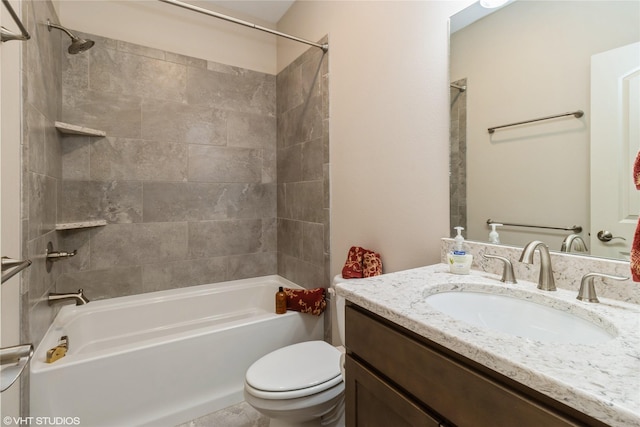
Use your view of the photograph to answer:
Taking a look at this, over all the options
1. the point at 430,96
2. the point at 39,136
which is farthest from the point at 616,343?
the point at 39,136

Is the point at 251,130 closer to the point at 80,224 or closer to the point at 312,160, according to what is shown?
the point at 312,160

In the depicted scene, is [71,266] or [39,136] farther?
[71,266]

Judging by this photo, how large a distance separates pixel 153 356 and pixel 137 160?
4.52 ft

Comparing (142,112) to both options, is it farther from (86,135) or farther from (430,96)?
(430,96)

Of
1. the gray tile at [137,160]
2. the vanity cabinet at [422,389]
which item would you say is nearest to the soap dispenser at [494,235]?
the vanity cabinet at [422,389]

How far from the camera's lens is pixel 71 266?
196cm

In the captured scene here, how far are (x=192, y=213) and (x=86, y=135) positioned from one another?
85 cm

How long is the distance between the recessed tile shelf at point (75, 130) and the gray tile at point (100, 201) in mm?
325

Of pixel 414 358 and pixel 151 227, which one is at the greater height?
pixel 151 227

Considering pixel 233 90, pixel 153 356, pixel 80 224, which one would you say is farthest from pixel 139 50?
pixel 153 356

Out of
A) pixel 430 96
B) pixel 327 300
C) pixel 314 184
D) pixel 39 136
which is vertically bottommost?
pixel 327 300

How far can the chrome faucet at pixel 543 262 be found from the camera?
2.91ft

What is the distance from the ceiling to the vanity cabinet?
2.54 m

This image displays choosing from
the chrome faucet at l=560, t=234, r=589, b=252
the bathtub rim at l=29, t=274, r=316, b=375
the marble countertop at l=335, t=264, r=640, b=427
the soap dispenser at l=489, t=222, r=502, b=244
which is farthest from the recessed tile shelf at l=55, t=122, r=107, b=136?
the chrome faucet at l=560, t=234, r=589, b=252
